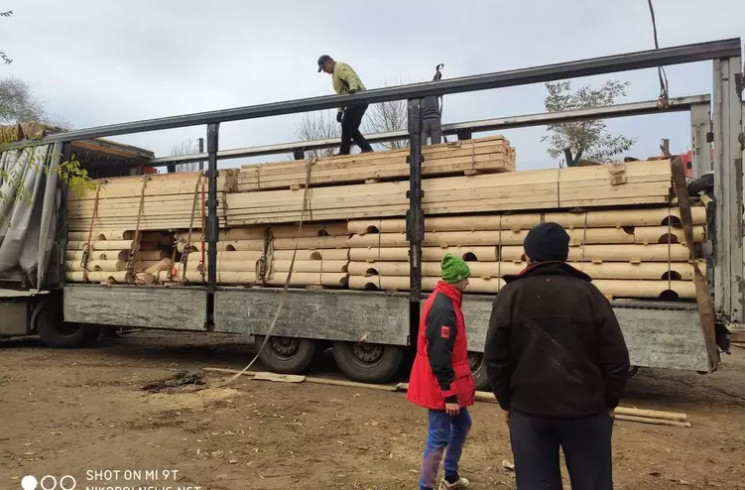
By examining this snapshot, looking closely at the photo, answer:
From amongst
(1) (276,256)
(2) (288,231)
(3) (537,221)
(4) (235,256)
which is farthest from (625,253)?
(4) (235,256)

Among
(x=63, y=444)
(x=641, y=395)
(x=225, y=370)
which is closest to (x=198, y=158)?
(x=225, y=370)

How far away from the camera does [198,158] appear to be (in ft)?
31.2

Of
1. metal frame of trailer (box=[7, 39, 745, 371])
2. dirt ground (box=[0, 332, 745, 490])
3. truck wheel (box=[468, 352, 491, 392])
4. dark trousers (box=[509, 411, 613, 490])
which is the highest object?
metal frame of trailer (box=[7, 39, 745, 371])

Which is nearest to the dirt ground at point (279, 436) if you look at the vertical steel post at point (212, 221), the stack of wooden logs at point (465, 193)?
the vertical steel post at point (212, 221)

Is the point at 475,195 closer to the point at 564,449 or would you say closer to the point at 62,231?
the point at 564,449

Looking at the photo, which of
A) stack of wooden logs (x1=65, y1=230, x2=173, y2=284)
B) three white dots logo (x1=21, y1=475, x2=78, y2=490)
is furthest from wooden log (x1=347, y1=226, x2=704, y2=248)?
three white dots logo (x1=21, y1=475, x2=78, y2=490)

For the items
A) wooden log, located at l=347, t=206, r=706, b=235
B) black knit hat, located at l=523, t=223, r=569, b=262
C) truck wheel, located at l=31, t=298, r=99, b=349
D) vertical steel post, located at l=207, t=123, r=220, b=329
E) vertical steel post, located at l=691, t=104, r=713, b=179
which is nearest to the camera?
black knit hat, located at l=523, t=223, r=569, b=262

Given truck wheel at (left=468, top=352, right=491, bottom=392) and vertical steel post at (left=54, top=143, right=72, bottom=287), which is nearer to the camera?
truck wheel at (left=468, top=352, right=491, bottom=392)

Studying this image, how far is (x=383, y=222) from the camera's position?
7.46m

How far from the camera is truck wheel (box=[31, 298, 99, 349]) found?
10.4 m

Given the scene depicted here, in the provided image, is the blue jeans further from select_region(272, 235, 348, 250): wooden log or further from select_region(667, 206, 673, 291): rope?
select_region(272, 235, 348, 250): wooden log

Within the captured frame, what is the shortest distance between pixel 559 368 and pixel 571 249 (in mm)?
4097

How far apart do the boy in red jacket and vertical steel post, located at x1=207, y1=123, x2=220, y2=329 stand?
5.02 metres

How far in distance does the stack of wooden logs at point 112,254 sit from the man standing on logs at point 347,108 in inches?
140
